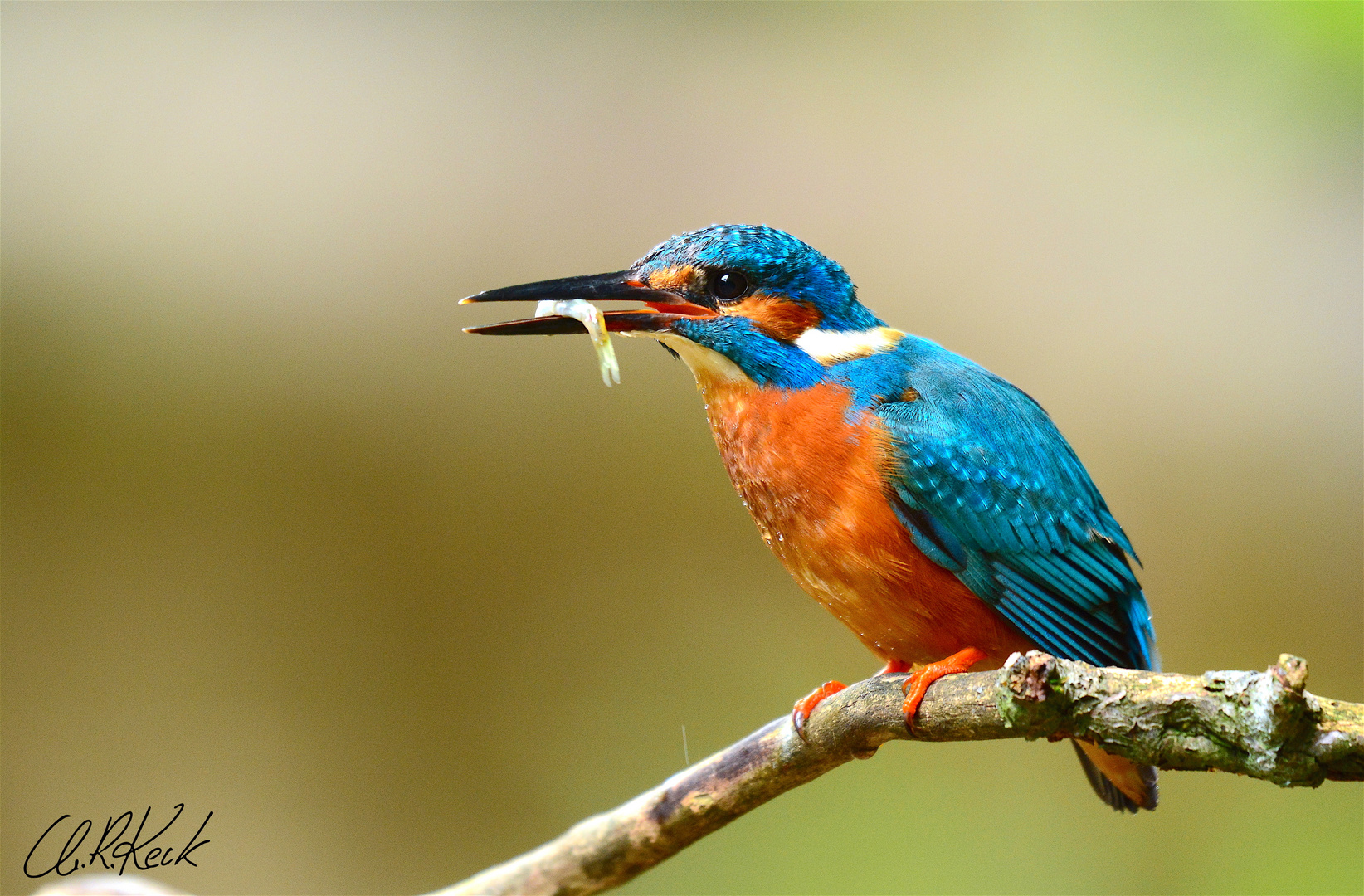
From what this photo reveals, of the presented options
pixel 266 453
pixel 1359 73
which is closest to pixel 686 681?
pixel 266 453

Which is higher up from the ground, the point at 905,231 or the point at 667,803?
the point at 905,231

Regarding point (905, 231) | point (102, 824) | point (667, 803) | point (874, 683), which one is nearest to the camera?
point (874, 683)

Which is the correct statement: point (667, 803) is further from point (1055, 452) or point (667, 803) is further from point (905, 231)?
point (905, 231)

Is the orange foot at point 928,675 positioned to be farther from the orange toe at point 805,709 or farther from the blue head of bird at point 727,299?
the blue head of bird at point 727,299

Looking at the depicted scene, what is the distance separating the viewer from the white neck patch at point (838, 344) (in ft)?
5.14

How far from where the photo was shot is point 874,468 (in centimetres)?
145

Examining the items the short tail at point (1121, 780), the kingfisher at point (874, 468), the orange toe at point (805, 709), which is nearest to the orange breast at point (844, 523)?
the kingfisher at point (874, 468)

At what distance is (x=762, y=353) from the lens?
1528 mm

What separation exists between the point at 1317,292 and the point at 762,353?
9.64ft
